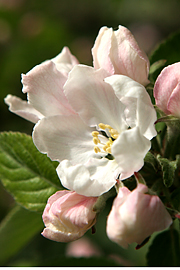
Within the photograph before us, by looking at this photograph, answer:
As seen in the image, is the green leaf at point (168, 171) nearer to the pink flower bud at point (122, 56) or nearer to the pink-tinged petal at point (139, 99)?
the pink-tinged petal at point (139, 99)

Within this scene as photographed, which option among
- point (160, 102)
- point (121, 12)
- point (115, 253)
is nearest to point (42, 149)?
point (160, 102)

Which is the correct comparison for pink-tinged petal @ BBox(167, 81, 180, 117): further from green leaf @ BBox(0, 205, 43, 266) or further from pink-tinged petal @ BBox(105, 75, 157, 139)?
green leaf @ BBox(0, 205, 43, 266)

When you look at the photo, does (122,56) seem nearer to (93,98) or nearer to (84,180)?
(93,98)

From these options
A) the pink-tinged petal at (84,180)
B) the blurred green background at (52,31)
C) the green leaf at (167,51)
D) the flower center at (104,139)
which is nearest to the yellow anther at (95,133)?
the flower center at (104,139)

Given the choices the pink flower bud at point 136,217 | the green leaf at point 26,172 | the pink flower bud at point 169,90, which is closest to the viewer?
the pink flower bud at point 136,217

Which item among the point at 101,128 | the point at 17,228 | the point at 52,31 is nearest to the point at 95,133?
the point at 101,128

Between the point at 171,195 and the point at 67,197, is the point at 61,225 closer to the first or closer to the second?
the point at 67,197
